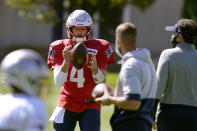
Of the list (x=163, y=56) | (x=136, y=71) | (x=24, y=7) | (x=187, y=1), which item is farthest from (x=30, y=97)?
Result: (x=24, y=7)

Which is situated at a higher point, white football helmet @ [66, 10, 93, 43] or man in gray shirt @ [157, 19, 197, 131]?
white football helmet @ [66, 10, 93, 43]

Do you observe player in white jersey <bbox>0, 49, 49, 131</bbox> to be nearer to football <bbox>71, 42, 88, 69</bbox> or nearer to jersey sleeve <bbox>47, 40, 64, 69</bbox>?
football <bbox>71, 42, 88, 69</bbox>

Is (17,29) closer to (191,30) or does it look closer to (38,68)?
(191,30)

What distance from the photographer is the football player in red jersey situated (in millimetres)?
6438

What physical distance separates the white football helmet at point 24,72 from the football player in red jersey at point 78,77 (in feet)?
6.79

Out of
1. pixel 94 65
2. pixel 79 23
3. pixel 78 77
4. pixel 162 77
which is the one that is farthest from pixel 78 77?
pixel 162 77

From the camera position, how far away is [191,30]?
6223 mm

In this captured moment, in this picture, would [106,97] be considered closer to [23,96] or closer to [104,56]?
[23,96]

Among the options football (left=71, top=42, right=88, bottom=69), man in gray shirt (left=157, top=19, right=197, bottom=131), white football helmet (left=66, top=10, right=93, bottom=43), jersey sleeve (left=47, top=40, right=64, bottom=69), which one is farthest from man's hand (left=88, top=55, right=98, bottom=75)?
man in gray shirt (left=157, top=19, right=197, bottom=131)

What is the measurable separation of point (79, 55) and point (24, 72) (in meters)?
1.97

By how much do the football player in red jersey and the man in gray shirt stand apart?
745mm

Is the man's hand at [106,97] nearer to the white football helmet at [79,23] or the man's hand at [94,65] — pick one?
the man's hand at [94,65]

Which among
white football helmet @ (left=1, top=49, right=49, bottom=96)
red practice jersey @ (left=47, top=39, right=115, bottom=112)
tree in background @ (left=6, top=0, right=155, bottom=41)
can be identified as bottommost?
tree in background @ (left=6, top=0, right=155, bottom=41)

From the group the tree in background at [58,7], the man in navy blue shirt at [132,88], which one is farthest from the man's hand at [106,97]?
the tree in background at [58,7]
